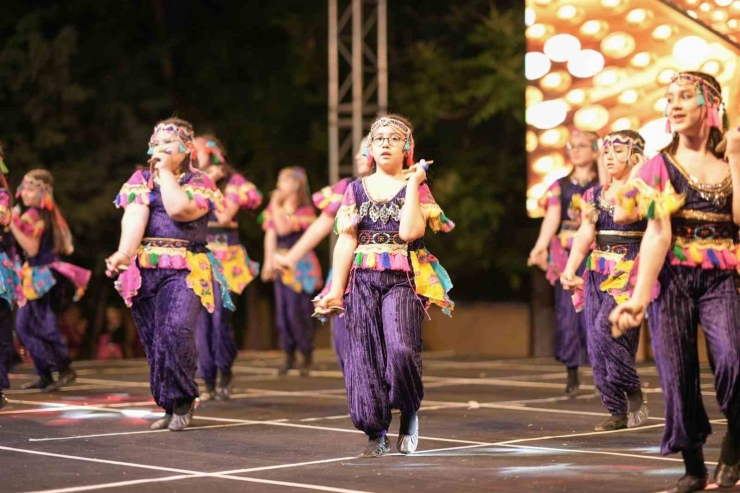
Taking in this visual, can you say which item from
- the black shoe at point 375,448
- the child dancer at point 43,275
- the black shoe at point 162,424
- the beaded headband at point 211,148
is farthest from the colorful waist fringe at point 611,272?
the child dancer at point 43,275

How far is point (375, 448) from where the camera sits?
676 centimetres

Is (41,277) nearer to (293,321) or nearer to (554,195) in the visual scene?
(293,321)

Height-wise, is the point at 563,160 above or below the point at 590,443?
above

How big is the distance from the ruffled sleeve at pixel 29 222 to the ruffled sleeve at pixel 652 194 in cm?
643

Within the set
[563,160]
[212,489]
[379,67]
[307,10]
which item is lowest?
[212,489]

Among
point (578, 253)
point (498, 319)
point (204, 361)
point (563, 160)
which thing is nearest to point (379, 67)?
point (563, 160)

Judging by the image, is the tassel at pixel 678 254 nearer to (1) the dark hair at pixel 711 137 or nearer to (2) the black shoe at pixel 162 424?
(1) the dark hair at pixel 711 137

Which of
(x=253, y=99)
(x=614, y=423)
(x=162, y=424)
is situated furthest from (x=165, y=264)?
(x=253, y=99)

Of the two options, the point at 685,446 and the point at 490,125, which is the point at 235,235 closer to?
the point at 685,446

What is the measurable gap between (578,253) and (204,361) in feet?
10.5

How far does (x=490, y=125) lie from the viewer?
19.7 m

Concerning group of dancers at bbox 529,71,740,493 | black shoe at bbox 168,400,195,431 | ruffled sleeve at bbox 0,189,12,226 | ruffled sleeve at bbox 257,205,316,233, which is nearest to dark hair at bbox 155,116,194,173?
ruffled sleeve at bbox 0,189,12,226

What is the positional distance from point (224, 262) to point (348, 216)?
3.88m

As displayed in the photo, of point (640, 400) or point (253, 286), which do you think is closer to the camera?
point (640, 400)
